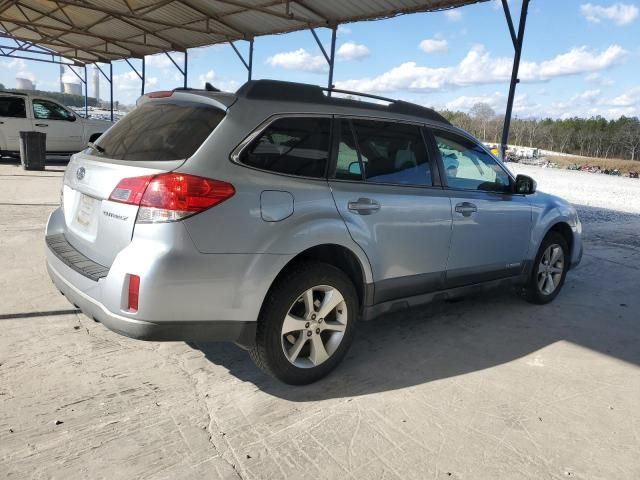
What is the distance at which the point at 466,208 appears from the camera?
13.3 ft

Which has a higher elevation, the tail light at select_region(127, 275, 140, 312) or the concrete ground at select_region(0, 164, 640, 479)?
the tail light at select_region(127, 275, 140, 312)

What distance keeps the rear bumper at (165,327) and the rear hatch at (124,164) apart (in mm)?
245

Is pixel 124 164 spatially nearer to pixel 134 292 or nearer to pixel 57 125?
pixel 134 292

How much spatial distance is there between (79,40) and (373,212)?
1040 inches

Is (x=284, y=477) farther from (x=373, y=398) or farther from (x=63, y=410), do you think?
(x=63, y=410)

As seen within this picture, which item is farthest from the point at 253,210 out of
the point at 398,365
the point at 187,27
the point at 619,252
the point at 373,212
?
the point at 187,27

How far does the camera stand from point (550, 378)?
11.7 ft

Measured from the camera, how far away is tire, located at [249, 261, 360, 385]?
2.94m

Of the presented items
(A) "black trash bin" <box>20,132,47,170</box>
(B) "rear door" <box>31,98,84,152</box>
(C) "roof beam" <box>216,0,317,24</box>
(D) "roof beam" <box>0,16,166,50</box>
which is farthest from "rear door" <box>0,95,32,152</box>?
(D) "roof beam" <box>0,16,166,50</box>

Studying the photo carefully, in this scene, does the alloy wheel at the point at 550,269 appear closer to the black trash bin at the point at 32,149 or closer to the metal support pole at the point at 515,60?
the metal support pole at the point at 515,60

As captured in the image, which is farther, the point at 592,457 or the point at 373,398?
the point at 373,398

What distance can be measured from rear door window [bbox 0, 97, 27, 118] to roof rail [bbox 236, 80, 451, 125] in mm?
13696

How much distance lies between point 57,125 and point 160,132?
45.8 ft

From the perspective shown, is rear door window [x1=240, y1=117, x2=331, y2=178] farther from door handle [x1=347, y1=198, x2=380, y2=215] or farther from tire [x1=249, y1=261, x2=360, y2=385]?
tire [x1=249, y1=261, x2=360, y2=385]
